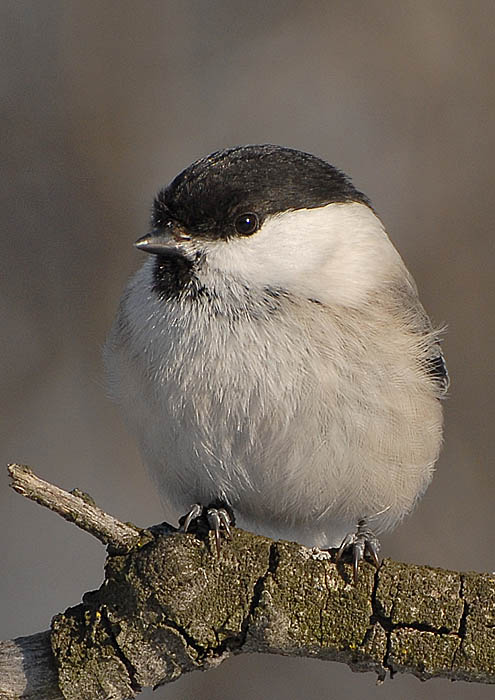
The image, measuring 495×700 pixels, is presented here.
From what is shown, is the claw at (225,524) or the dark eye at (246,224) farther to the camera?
the dark eye at (246,224)

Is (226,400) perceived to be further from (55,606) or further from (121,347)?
(55,606)

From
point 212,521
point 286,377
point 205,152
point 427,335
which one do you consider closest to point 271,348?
point 286,377

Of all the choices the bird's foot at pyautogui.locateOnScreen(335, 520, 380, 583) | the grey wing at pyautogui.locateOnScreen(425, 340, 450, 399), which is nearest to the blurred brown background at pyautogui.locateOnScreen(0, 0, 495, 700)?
the grey wing at pyautogui.locateOnScreen(425, 340, 450, 399)

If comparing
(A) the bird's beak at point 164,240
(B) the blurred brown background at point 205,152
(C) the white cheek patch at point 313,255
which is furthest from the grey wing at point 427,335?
(B) the blurred brown background at point 205,152

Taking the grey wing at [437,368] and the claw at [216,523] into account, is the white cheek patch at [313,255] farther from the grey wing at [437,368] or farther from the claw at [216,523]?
the claw at [216,523]

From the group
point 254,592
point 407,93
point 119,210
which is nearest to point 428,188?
point 407,93

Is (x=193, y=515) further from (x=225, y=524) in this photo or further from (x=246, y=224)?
(x=246, y=224)

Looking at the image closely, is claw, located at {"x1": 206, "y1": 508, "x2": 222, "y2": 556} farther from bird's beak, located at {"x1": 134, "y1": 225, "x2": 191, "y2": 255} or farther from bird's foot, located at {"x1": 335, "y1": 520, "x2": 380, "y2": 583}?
bird's beak, located at {"x1": 134, "y1": 225, "x2": 191, "y2": 255}
